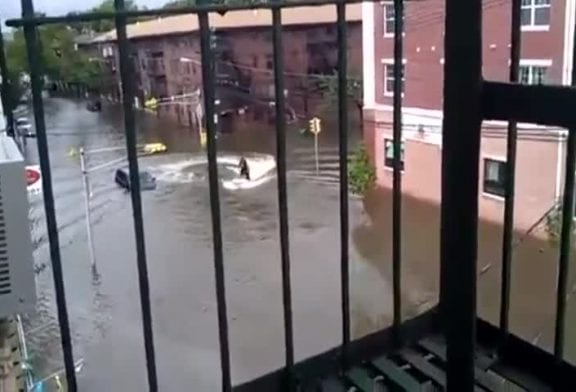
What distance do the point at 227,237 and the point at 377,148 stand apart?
2241 mm

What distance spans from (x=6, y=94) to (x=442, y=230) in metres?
0.49

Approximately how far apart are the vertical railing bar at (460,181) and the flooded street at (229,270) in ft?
10.8

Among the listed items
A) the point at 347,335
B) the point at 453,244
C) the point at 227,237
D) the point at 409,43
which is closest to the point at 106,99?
the point at 347,335

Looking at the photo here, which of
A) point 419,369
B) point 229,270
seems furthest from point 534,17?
point 419,369

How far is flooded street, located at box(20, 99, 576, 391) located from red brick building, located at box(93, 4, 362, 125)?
196 cm

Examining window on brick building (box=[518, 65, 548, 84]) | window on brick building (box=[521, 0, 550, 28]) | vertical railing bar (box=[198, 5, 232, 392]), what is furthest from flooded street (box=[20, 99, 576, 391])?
vertical railing bar (box=[198, 5, 232, 392])

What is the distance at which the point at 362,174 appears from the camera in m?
7.69

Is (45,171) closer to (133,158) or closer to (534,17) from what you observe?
(133,158)

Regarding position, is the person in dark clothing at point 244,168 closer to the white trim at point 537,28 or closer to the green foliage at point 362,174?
the green foliage at point 362,174

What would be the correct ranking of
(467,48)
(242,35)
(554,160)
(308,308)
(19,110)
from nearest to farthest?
(467,48) → (19,110) → (242,35) → (554,160) → (308,308)

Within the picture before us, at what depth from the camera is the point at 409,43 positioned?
15.3 feet

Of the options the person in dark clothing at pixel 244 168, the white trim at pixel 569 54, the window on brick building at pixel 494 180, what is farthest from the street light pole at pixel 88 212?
the window on brick building at pixel 494 180

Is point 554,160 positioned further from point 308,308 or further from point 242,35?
point 242,35

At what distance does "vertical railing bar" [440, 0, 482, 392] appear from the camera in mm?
604
